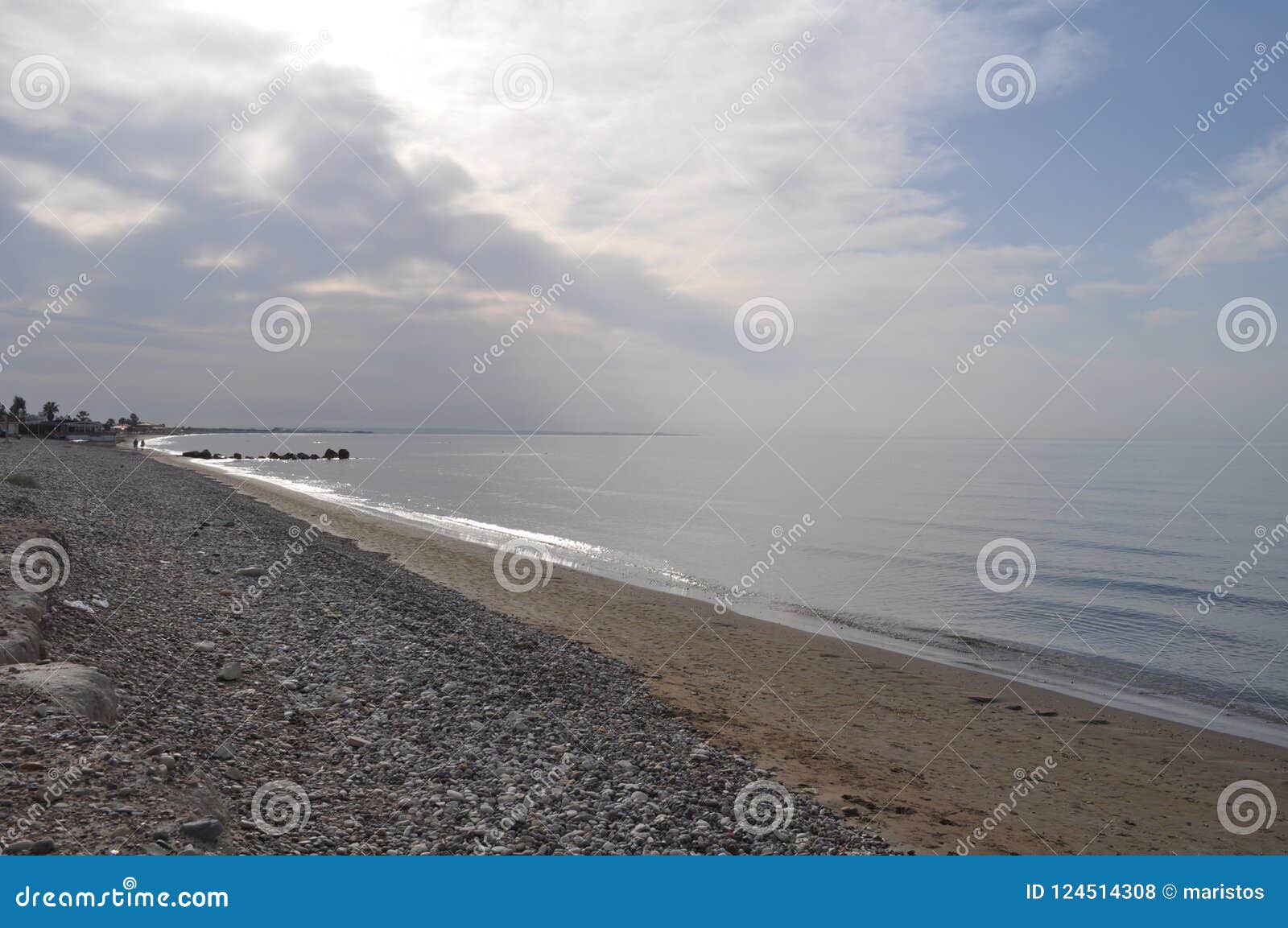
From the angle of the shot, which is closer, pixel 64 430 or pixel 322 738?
pixel 322 738

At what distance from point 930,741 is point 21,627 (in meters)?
13.4

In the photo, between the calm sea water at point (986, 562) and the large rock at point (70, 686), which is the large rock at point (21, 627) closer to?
the large rock at point (70, 686)

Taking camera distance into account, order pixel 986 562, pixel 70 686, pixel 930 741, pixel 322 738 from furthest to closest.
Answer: pixel 986 562 < pixel 930 741 < pixel 322 738 < pixel 70 686

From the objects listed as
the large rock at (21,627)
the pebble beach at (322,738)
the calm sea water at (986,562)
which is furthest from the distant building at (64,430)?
the large rock at (21,627)

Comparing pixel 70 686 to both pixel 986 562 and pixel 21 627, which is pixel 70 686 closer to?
pixel 21 627

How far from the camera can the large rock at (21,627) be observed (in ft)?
27.2

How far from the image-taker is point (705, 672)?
16.1 m

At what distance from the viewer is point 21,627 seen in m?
8.99

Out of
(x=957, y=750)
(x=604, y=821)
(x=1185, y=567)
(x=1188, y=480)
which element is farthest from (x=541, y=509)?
(x=1188, y=480)

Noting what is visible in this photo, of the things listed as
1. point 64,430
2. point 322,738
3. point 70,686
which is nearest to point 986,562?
point 322,738

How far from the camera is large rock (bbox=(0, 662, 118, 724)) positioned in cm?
712

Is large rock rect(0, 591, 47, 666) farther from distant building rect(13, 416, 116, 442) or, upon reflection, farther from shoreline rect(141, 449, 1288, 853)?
distant building rect(13, 416, 116, 442)

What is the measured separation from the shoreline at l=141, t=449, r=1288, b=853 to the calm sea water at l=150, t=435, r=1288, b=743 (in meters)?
1.94

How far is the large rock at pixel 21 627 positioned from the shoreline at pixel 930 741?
29.4 ft
